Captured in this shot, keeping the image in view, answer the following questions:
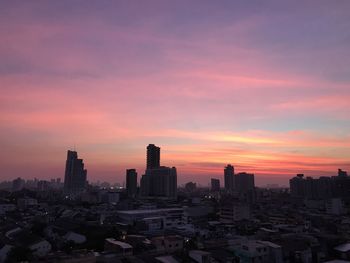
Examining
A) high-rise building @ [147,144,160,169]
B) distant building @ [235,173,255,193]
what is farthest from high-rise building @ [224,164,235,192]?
high-rise building @ [147,144,160,169]

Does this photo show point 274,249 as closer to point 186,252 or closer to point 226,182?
point 186,252

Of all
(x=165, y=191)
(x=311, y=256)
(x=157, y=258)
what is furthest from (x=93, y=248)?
(x=165, y=191)

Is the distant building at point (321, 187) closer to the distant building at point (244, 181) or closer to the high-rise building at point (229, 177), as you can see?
the distant building at point (244, 181)

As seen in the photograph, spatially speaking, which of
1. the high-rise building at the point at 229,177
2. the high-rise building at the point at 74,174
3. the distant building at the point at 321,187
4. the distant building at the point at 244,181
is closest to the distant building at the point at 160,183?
the distant building at the point at 321,187

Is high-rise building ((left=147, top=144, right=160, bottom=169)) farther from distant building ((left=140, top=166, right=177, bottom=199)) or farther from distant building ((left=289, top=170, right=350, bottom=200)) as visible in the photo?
distant building ((left=289, top=170, right=350, bottom=200))

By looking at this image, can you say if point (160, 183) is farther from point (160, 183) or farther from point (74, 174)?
point (74, 174)

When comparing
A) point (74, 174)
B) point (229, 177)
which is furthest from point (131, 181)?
point (229, 177)
